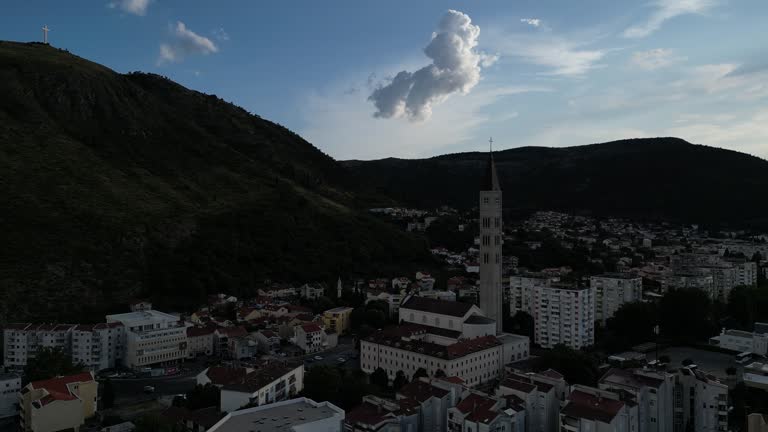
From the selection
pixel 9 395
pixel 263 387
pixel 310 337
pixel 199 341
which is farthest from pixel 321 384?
pixel 199 341

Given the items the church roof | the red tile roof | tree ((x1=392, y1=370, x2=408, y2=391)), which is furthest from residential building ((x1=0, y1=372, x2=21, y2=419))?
the church roof

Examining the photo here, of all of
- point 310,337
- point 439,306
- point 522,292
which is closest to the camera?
point 439,306

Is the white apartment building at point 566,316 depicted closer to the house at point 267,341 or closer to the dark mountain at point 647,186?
the house at point 267,341

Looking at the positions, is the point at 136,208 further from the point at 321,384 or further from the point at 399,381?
the point at 321,384

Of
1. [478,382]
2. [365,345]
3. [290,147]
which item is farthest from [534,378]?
[290,147]

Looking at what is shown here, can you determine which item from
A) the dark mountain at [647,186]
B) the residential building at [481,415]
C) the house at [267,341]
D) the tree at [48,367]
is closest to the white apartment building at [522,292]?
the house at [267,341]
